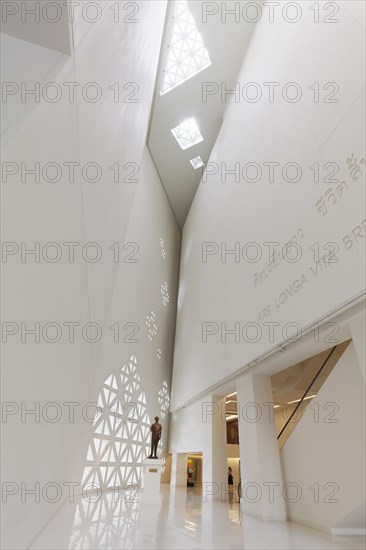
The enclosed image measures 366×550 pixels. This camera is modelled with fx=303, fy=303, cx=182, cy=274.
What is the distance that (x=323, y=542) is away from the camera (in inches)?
177

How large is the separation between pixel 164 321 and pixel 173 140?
32.7ft

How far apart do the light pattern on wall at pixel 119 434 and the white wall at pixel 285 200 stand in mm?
2189

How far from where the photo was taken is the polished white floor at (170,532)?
3980 mm

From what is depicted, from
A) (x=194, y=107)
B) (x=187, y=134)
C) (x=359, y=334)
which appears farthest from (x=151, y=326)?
(x=359, y=334)

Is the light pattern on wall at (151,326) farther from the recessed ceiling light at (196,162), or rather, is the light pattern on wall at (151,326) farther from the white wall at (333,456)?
the white wall at (333,456)

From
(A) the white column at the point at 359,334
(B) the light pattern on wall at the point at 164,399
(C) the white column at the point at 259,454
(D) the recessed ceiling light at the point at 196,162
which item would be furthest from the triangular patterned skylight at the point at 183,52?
(B) the light pattern on wall at the point at 164,399

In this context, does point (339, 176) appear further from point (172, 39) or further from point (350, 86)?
point (172, 39)

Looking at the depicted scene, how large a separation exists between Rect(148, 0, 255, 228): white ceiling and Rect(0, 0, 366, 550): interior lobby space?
0.34ft

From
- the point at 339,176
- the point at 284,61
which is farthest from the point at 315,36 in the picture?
the point at 339,176

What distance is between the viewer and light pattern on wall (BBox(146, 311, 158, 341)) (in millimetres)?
14827

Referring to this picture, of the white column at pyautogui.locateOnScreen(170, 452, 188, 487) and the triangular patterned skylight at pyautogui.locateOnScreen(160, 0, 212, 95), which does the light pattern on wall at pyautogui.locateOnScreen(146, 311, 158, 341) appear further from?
the triangular patterned skylight at pyautogui.locateOnScreen(160, 0, 212, 95)

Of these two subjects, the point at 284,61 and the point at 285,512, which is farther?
the point at 284,61

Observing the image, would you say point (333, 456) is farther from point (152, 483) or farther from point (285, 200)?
point (285, 200)

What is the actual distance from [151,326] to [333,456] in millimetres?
10595
